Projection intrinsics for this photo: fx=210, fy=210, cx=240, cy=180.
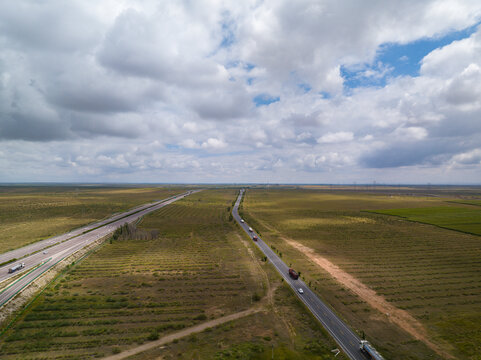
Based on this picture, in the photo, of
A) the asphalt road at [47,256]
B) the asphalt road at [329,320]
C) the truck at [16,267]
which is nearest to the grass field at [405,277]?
the asphalt road at [329,320]

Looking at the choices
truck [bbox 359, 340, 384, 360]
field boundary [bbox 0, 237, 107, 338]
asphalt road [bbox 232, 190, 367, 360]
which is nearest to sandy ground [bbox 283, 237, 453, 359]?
asphalt road [bbox 232, 190, 367, 360]

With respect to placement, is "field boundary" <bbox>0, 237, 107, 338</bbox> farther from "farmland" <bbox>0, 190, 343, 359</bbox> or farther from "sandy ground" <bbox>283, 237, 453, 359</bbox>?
"sandy ground" <bbox>283, 237, 453, 359</bbox>

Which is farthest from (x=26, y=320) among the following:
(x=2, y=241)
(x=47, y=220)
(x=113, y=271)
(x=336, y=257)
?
(x=47, y=220)

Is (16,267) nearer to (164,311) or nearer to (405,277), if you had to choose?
(164,311)

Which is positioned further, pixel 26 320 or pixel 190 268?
pixel 190 268

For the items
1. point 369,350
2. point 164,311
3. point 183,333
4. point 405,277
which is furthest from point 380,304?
point 164,311

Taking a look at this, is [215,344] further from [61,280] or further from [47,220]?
[47,220]
